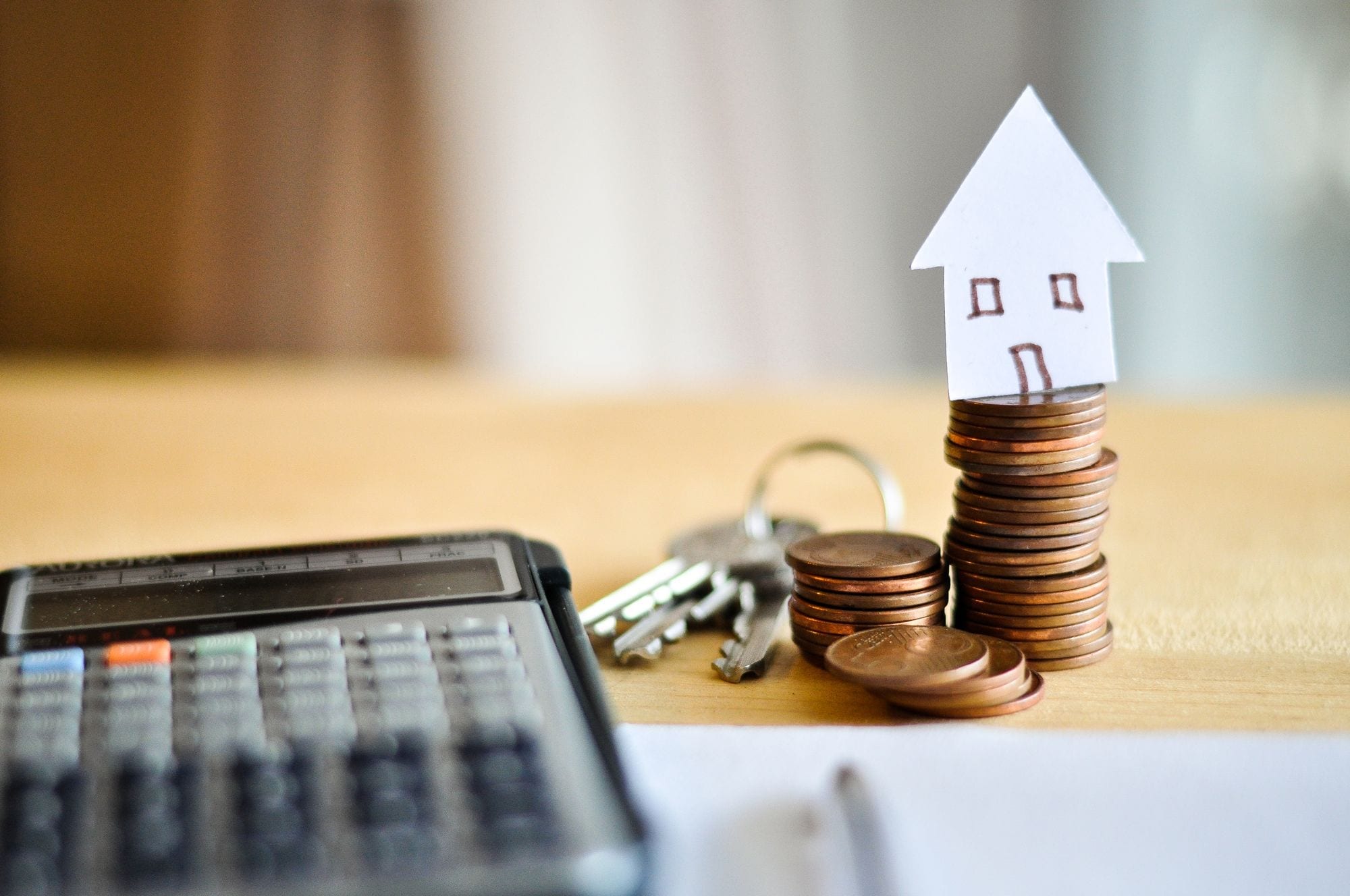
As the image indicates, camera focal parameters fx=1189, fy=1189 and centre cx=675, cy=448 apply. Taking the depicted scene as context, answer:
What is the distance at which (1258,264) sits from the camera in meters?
2.07

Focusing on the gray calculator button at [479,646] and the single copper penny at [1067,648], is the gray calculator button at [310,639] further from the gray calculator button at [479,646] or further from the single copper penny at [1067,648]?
the single copper penny at [1067,648]

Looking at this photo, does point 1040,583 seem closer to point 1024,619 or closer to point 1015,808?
point 1024,619

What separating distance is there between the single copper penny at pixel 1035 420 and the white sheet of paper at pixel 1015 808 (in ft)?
0.42

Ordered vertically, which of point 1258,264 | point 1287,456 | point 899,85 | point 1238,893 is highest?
point 899,85

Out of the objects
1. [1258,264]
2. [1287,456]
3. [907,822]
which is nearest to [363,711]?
[907,822]

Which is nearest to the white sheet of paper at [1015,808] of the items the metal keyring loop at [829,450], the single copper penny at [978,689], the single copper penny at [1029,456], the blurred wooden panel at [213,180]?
the single copper penny at [978,689]

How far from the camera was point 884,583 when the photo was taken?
0.52m

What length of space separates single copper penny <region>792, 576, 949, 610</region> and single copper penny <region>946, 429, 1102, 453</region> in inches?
2.6

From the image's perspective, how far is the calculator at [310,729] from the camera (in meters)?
0.33

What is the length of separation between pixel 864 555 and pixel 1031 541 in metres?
0.07

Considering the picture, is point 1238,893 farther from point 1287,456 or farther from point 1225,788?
point 1287,456

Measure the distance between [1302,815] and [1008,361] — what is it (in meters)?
0.22

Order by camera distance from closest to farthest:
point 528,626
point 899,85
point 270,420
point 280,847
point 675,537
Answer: point 280,847 < point 528,626 < point 675,537 < point 270,420 < point 899,85

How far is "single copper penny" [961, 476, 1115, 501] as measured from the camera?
502 millimetres
